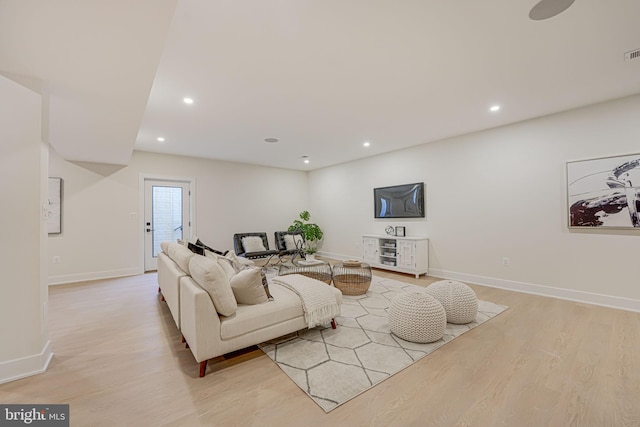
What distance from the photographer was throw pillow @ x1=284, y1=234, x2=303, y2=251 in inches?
251

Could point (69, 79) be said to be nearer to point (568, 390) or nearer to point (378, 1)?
point (378, 1)

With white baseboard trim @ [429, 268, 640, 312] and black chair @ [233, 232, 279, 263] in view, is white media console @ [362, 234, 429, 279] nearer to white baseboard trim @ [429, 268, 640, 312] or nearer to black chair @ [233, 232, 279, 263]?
white baseboard trim @ [429, 268, 640, 312]

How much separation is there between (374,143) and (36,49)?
15.0 feet

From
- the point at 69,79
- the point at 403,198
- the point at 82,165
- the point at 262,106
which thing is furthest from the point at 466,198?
the point at 82,165

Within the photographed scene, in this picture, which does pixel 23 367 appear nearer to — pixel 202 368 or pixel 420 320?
pixel 202 368

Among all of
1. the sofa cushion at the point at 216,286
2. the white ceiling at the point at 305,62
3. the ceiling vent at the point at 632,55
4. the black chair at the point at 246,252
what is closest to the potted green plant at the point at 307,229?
the black chair at the point at 246,252

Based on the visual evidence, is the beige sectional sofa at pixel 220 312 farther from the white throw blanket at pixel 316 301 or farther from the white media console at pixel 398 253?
the white media console at pixel 398 253

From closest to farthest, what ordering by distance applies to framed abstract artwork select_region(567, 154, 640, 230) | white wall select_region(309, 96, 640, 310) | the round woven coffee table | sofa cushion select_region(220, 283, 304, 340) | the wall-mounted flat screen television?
1. sofa cushion select_region(220, 283, 304, 340)
2. framed abstract artwork select_region(567, 154, 640, 230)
3. white wall select_region(309, 96, 640, 310)
4. the round woven coffee table
5. the wall-mounted flat screen television

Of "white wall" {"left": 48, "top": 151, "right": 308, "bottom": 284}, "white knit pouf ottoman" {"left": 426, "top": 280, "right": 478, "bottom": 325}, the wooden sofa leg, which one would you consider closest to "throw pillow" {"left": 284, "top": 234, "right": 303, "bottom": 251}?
"white wall" {"left": 48, "top": 151, "right": 308, "bottom": 284}

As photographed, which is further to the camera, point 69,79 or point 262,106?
point 262,106

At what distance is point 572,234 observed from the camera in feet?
11.9

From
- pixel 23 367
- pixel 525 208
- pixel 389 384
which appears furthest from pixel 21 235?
pixel 525 208

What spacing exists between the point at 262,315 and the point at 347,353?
798 mm

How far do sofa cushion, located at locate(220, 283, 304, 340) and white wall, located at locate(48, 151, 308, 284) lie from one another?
4.35 metres
